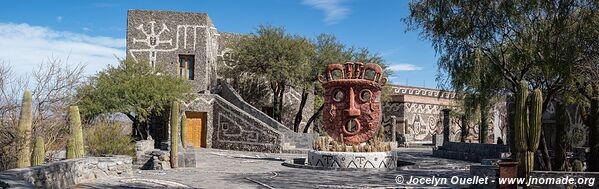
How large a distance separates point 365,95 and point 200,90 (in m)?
13.2

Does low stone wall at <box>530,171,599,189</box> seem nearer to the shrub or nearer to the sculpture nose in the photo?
the sculpture nose

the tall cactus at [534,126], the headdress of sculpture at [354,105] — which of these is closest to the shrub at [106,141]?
the headdress of sculpture at [354,105]

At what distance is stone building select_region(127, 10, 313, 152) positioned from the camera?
90.5ft

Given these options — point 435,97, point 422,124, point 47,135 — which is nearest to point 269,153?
point 47,135

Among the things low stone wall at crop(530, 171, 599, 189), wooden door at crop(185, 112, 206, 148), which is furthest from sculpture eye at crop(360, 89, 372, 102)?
wooden door at crop(185, 112, 206, 148)

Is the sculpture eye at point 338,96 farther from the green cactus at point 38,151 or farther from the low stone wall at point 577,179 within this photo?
the green cactus at point 38,151

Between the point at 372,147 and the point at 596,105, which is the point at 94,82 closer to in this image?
the point at 372,147

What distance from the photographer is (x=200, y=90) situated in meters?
30.4

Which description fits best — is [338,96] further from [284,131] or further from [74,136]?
[74,136]

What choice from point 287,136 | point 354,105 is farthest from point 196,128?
point 354,105

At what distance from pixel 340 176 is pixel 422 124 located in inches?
1132

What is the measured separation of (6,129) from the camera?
13.0 meters

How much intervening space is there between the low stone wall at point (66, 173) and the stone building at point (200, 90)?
13.4 m

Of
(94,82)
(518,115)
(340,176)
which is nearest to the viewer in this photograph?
(518,115)
